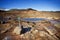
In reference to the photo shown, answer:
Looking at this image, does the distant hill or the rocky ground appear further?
the distant hill

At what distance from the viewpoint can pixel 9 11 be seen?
2934 mm

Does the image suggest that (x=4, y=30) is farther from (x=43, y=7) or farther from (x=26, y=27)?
(x=43, y=7)

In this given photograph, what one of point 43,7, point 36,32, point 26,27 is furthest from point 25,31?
point 43,7

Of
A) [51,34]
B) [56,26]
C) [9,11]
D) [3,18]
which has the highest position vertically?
[9,11]

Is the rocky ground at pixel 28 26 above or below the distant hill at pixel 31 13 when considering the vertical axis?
below

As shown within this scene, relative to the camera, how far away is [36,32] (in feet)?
9.37

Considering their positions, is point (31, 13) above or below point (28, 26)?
above

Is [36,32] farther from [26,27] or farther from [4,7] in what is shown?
[4,7]

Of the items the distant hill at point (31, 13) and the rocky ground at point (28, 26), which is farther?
the distant hill at point (31, 13)

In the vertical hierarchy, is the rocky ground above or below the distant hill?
below

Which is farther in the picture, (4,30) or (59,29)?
(59,29)

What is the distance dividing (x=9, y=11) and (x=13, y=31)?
0.62 m

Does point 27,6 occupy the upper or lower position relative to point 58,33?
upper

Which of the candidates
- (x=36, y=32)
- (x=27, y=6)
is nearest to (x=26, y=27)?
(x=36, y=32)
